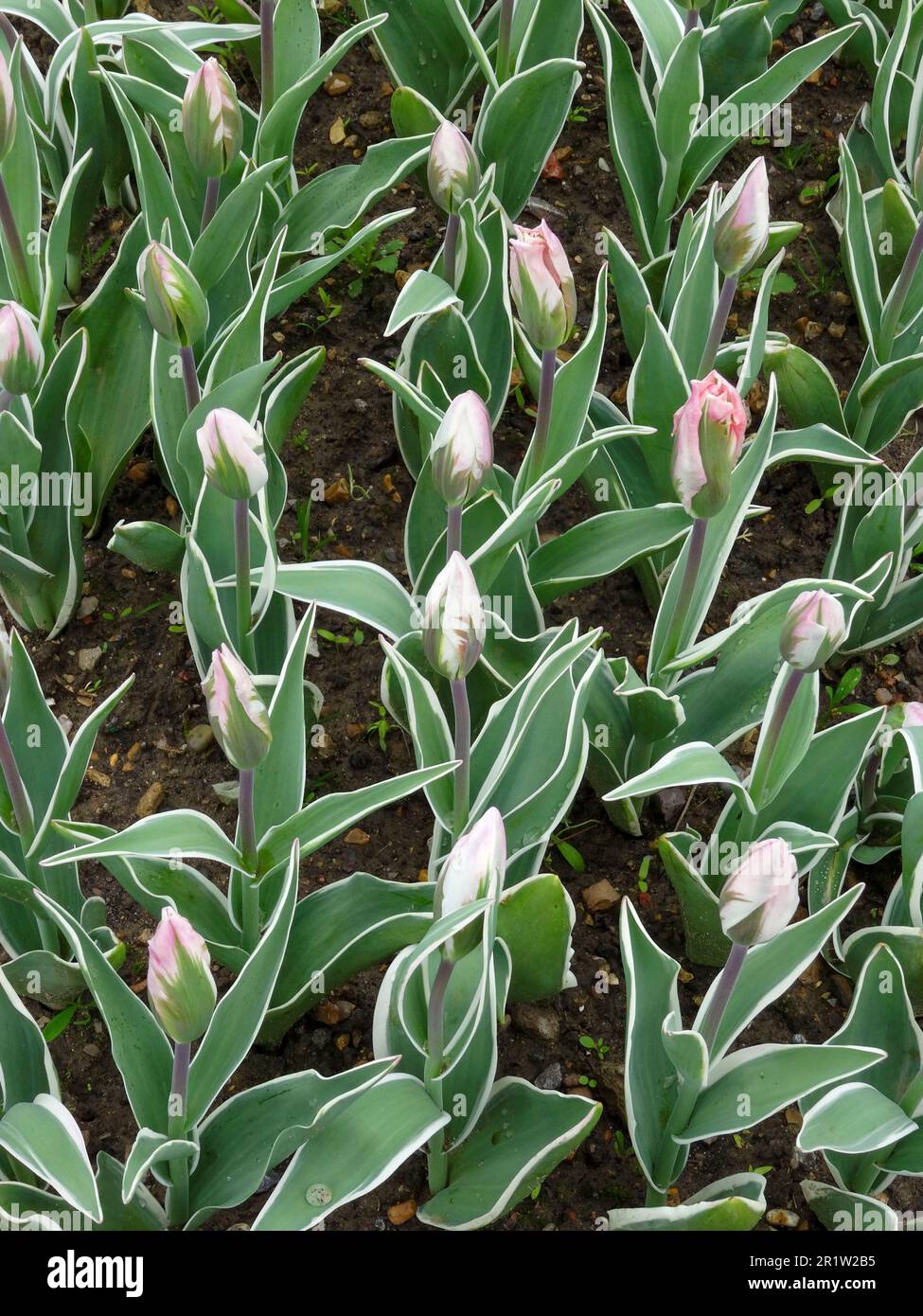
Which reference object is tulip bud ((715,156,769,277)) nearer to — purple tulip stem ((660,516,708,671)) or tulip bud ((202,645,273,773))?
purple tulip stem ((660,516,708,671))

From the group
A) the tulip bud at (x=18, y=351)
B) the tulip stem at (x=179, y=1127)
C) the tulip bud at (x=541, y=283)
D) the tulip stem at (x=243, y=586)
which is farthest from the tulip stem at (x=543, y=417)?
the tulip stem at (x=179, y=1127)

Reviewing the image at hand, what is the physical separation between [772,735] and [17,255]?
1.24 m

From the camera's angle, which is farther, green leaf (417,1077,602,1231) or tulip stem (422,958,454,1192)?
green leaf (417,1077,602,1231)

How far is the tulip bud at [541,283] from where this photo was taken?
1492 millimetres

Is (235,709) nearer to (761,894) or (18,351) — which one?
(761,894)

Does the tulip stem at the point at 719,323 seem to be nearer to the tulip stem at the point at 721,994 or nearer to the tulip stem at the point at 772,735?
the tulip stem at the point at 772,735

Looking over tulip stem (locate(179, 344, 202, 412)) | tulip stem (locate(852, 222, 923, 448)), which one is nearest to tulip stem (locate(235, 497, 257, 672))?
tulip stem (locate(179, 344, 202, 412))

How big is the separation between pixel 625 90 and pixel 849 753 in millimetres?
1198

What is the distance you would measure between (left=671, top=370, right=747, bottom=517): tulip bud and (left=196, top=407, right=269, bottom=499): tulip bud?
0.44 metres

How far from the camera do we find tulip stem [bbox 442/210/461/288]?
6.16 feet

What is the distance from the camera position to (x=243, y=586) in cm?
164

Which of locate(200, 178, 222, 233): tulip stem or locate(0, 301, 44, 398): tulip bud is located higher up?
locate(200, 178, 222, 233): tulip stem

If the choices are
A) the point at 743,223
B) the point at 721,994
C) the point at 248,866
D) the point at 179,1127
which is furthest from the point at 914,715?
the point at 179,1127

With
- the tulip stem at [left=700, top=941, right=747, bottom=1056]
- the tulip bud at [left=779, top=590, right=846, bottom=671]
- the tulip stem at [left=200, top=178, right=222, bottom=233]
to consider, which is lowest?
the tulip stem at [left=700, top=941, right=747, bottom=1056]
